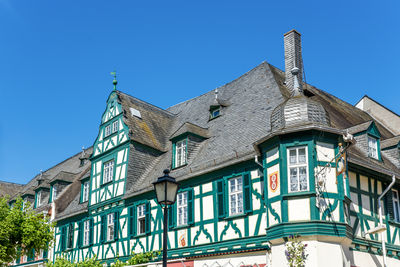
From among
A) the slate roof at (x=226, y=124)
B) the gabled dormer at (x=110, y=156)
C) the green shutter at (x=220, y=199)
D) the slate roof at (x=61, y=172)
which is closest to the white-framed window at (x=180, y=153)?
the slate roof at (x=226, y=124)

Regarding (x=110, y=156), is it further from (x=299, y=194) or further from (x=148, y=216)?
(x=299, y=194)

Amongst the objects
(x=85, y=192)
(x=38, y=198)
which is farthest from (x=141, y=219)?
(x=38, y=198)

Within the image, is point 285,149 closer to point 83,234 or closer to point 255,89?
point 255,89

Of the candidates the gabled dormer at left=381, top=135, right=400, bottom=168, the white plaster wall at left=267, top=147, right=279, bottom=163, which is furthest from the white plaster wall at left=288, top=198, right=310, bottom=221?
the gabled dormer at left=381, top=135, right=400, bottom=168

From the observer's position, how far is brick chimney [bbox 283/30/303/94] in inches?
928

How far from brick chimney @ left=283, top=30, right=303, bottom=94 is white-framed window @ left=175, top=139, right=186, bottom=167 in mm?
5568

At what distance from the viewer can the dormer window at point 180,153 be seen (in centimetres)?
2359

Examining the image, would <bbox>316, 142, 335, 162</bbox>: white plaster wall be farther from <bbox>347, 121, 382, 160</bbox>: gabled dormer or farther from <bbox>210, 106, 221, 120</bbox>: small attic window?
<bbox>210, 106, 221, 120</bbox>: small attic window

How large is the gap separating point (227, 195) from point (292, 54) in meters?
7.96

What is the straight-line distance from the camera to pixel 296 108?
A: 17531mm

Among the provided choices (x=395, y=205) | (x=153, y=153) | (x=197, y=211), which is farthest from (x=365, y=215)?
(x=153, y=153)

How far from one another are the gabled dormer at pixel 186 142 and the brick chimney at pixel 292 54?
465cm

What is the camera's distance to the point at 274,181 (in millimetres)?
17344

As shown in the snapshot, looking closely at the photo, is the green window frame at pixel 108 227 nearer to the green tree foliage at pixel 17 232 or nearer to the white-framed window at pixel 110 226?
the white-framed window at pixel 110 226
